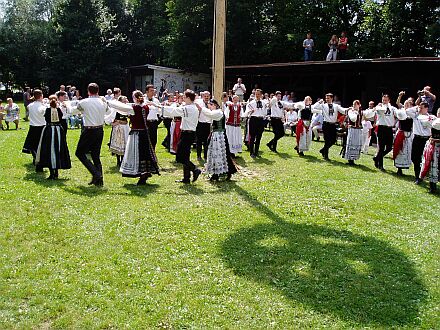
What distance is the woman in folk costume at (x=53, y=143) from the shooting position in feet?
29.9

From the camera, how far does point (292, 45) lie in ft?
99.2

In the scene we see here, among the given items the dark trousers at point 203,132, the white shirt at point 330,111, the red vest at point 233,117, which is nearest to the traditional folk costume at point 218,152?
the dark trousers at point 203,132

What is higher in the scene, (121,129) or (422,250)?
(121,129)

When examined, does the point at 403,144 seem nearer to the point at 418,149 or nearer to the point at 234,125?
the point at 418,149

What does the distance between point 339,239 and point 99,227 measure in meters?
3.27

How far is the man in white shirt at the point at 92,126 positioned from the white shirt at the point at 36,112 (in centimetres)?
145

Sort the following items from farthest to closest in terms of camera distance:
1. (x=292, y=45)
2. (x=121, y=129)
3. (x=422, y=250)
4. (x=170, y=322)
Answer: (x=292, y=45)
(x=121, y=129)
(x=422, y=250)
(x=170, y=322)

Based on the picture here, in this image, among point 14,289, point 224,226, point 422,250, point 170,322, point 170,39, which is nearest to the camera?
point 170,322

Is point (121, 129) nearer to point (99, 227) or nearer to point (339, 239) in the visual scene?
point (99, 227)

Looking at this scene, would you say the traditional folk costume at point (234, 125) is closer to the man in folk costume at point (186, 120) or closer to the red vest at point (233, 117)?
the red vest at point (233, 117)

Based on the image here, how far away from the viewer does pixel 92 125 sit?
28.6ft

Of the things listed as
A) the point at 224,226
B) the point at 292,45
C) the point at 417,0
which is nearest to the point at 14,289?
the point at 224,226

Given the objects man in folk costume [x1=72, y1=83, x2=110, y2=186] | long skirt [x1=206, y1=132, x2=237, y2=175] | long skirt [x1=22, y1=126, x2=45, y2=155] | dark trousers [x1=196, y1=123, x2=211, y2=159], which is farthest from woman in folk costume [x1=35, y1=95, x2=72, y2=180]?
dark trousers [x1=196, y1=123, x2=211, y2=159]

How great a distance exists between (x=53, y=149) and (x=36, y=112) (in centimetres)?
151
